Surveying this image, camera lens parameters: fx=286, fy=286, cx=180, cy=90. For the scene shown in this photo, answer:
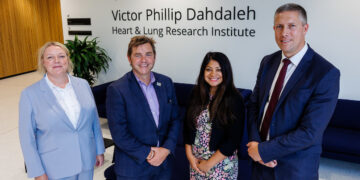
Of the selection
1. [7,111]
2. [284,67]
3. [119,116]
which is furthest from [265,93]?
[7,111]

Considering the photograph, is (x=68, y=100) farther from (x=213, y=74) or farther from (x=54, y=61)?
(x=213, y=74)

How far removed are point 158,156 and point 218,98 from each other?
0.58m

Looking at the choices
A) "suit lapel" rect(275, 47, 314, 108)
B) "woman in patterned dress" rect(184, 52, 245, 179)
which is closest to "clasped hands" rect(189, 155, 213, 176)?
"woman in patterned dress" rect(184, 52, 245, 179)

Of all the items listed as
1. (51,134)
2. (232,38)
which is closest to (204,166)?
(51,134)

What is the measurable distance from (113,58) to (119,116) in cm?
412

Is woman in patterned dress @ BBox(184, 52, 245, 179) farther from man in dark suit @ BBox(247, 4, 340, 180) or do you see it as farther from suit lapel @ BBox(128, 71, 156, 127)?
suit lapel @ BBox(128, 71, 156, 127)

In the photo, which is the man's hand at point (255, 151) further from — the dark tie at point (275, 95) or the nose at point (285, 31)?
the nose at point (285, 31)

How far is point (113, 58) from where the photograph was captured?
5832 mm

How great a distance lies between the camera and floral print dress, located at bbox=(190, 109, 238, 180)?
200 centimetres

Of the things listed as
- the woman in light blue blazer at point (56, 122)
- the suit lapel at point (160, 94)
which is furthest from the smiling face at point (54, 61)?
the suit lapel at point (160, 94)

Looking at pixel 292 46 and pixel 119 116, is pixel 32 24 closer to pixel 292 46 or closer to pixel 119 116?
pixel 119 116

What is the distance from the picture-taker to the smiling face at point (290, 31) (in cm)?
166

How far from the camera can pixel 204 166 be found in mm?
2023

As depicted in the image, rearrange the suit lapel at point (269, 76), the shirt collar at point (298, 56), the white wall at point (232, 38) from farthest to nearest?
1. the white wall at point (232, 38)
2. the suit lapel at point (269, 76)
3. the shirt collar at point (298, 56)
